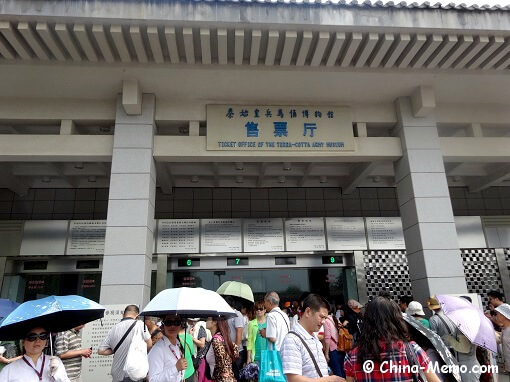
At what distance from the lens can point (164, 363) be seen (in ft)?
10.7

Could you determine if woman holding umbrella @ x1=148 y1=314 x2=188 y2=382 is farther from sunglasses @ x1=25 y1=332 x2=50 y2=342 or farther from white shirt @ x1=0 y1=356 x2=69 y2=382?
sunglasses @ x1=25 y1=332 x2=50 y2=342

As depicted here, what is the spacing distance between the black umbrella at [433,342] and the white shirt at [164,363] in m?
1.96

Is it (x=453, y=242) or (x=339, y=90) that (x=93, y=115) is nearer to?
(x=339, y=90)

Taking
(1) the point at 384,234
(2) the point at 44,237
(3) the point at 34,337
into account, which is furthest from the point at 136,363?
(1) the point at 384,234

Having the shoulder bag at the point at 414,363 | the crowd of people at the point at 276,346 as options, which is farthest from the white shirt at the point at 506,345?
the shoulder bag at the point at 414,363

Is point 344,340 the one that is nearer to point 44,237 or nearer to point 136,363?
point 136,363

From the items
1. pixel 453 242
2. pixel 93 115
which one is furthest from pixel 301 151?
pixel 93 115

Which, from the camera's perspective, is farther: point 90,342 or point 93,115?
point 93,115

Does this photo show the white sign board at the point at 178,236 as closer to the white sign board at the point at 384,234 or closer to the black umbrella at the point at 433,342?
the white sign board at the point at 384,234

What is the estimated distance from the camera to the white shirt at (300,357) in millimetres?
2506

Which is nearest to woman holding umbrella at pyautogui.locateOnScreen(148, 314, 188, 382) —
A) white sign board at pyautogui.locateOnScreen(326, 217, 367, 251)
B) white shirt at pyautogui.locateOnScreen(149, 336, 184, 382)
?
white shirt at pyautogui.locateOnScreen(149, 336, 184, 382)

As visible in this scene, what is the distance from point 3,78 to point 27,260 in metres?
4.68

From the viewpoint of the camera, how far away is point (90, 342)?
5.80 metres

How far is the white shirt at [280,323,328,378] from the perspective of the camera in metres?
2.51
